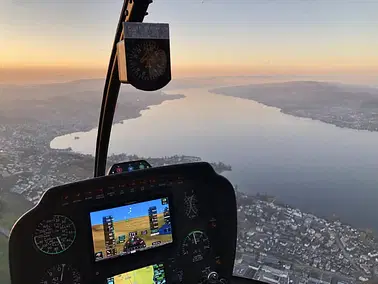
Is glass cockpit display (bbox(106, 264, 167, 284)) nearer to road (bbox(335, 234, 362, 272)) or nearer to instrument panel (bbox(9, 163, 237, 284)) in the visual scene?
instrument panel (bbox(9, 163, 237, 284))

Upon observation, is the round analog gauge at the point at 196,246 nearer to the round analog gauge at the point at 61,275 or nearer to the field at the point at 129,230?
the field at the point at 129,230

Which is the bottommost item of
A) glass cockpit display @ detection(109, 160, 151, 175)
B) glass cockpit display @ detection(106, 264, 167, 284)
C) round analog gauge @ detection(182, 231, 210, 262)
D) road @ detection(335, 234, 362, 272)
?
road @ detection(335, 234, 362, 272)

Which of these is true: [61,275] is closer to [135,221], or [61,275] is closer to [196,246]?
[135,221]

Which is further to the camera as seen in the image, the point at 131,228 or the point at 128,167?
the point at 128,167

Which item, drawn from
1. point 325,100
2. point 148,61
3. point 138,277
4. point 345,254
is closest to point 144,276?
point 138,277

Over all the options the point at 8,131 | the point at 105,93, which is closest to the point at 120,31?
the point at 105,93

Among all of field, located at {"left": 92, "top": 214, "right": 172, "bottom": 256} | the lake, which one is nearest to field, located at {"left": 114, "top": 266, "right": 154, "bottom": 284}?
field, located at {"left": 92, "top": 214, "right": 172, "bottom": 256}
